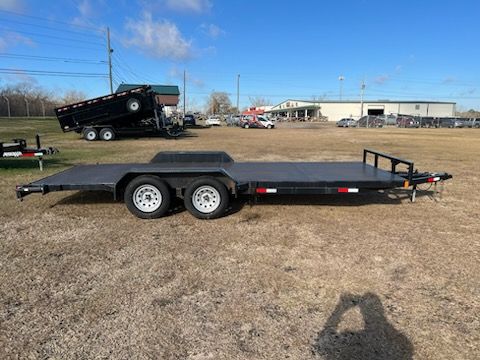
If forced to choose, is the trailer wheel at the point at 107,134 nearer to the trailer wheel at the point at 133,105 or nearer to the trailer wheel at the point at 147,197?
the trailer wheel at the point at 133,105

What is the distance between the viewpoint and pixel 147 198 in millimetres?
5688

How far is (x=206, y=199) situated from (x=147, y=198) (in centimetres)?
93

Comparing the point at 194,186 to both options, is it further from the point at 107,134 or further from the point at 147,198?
the point at 107,134

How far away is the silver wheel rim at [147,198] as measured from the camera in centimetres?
562

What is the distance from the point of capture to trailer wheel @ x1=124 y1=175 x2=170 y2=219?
5.57 metres

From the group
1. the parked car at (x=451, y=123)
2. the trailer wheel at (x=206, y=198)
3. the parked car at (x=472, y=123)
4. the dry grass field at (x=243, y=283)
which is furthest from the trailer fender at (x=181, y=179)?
the parked car at (x=472, y=123)

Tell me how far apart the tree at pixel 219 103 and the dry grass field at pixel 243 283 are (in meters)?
114

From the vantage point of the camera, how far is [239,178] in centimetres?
585

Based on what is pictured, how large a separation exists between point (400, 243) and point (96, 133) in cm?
1917

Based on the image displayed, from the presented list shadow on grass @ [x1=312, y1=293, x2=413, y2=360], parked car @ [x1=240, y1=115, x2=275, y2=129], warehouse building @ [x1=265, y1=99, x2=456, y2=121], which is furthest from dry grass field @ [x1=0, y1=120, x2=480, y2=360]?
warehouse building @ [x1=265, y1=99, x2=456, y2=121]

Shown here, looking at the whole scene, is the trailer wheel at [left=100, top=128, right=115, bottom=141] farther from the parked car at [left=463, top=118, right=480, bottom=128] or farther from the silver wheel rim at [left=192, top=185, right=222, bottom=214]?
the parked car at [left=463, top=118, right=480, bottom=128]

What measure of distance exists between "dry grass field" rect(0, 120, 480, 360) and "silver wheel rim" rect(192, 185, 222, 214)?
233 millimetres

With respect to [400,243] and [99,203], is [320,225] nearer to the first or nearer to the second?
[400,243]

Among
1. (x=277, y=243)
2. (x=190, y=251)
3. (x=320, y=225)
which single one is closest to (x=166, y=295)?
(x=190, y=251)
